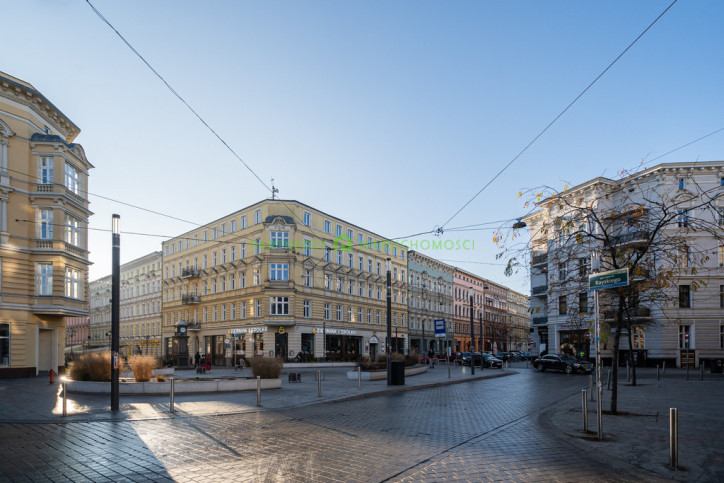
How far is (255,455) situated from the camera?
8727 millimetres

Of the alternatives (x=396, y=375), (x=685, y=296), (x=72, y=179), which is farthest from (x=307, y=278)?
(x=685, y=296)

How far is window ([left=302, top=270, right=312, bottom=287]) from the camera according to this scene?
169ft

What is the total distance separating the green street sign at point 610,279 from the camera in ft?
36.1

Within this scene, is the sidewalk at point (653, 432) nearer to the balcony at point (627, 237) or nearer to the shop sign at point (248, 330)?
the balcony at point (627, 237)

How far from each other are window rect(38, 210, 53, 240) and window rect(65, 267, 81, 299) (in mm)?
2286

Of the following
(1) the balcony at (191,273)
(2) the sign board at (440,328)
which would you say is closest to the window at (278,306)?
(1) the balcony at (191,273)

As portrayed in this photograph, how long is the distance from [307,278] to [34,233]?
25719 millimetres

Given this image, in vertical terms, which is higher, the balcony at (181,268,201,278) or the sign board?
the balcony at (181,268,201,278)

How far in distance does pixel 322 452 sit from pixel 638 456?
5300 mm

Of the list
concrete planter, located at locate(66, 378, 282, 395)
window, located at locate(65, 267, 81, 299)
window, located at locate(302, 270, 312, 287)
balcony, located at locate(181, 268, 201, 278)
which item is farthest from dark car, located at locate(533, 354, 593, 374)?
balcony, located at locate(181, 268, 201, 278)

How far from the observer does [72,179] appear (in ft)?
109

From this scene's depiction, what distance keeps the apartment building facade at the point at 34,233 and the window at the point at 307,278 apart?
21783 mm

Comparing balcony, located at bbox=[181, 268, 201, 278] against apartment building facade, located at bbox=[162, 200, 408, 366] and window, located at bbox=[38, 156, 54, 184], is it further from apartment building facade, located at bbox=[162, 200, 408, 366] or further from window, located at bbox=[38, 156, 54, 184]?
→ window, located at bbox=[38, 156, 54, 184]

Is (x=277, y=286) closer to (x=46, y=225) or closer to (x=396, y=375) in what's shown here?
(x=46, y=225)
